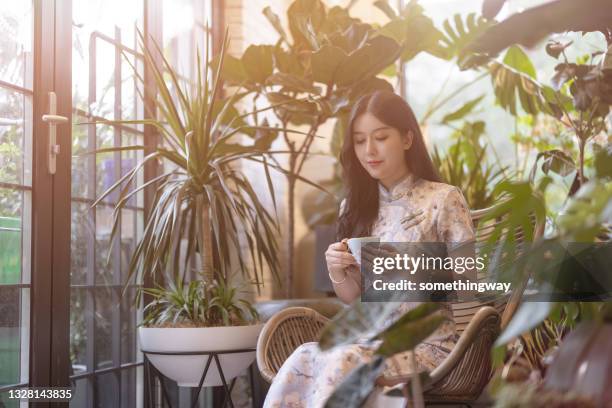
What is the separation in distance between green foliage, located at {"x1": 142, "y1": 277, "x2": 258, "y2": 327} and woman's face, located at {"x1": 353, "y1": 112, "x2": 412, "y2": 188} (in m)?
0.68

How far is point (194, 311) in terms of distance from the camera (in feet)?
9.01

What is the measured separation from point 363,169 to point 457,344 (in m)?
0.89

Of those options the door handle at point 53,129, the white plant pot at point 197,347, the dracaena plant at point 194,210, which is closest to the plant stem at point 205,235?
the dracaena plant at point 194,210

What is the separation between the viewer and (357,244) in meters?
2.24

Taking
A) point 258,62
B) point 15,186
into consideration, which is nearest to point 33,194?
point 15,186

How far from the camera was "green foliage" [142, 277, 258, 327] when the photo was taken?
2.74 m

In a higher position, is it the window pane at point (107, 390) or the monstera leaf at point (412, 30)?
the monstera leaf at point (412, 30)

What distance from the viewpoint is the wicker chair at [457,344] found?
6.59 feet

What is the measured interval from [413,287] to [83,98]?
147 centimetres

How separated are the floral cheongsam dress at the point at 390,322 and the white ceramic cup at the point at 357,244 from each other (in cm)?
24

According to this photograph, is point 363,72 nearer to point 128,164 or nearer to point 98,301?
point 128,164

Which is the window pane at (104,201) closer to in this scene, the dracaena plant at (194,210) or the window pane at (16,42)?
the dracaena plant at (194,210)

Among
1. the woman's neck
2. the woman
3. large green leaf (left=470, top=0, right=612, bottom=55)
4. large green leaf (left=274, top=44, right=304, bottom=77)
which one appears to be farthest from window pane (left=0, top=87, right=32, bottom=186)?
large green leaf (left=470, top=0, right=612, bottom=55)

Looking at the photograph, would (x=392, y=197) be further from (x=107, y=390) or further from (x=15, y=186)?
(x=107, y=390)
